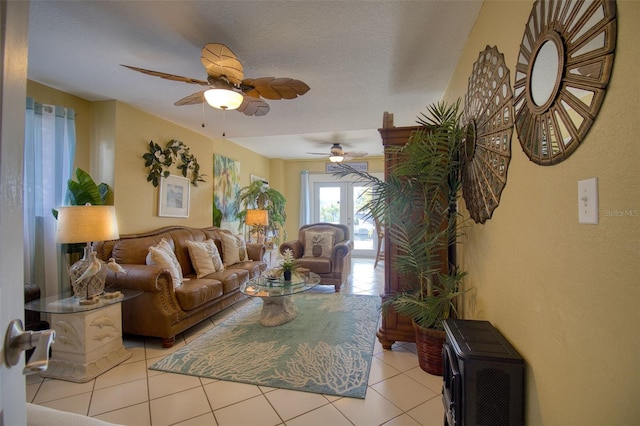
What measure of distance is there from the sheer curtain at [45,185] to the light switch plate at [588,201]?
3.77 m

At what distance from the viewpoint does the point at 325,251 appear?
183 inches

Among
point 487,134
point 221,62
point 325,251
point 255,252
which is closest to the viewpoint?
point 487,134

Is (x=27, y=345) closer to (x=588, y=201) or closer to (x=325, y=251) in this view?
(x=588, y=201)

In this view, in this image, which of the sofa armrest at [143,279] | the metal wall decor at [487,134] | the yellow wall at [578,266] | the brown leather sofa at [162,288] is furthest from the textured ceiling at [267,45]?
the sofa armrest at [143,279]

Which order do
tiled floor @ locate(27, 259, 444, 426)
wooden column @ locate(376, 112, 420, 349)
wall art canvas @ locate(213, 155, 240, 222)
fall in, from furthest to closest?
1. wall art canvas @ locate(213, 155, 240, 222)
2. wooden column @ locate(376, 112, 420, 349)
3. tiled floor @ locate(27, 259, 444, 426)

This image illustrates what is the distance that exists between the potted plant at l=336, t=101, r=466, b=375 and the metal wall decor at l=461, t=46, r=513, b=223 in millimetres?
109

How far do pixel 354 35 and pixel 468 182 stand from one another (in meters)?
1.30

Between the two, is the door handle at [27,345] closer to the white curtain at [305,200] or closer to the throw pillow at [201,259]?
the throw pillow at [201,259]

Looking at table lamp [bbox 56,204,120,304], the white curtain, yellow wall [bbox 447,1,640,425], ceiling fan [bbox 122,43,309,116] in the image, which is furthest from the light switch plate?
the white curtain

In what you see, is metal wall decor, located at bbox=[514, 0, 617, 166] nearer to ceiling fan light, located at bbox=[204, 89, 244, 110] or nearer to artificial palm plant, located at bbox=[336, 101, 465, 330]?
artificial palm plant, located at bbox=[336, 101, 465, 330]

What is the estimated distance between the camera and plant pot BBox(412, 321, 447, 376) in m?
1.98

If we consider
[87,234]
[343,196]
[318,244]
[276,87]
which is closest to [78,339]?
[87,234]

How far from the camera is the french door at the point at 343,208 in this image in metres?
7.17

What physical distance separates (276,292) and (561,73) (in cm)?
257
